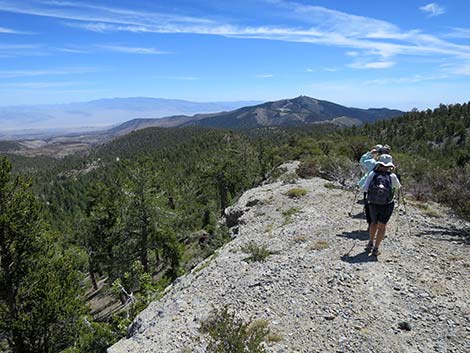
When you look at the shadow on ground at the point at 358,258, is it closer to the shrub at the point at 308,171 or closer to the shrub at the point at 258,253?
the shrub at the point at 258,253

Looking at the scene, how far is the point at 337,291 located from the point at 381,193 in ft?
9.24

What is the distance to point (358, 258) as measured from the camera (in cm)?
1005

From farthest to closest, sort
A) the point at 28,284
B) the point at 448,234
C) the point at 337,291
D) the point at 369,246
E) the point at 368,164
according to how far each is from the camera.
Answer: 1. the point at 28,284
2. the point at 448,234
3. the point at 368,164
4. the point at 369,246
5. the point at 337,291

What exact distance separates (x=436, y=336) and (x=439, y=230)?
20.9ft

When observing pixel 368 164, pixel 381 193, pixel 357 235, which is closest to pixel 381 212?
pixel 381 193

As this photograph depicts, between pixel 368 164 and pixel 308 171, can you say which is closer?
pixel 368 164

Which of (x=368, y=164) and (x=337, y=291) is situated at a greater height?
(x=368, y=164)

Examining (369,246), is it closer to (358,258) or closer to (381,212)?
(358,258)

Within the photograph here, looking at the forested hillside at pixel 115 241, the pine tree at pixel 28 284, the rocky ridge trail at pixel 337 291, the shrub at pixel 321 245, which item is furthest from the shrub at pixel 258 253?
the pine tree at pixel 28 284

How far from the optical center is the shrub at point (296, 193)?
17789 mm

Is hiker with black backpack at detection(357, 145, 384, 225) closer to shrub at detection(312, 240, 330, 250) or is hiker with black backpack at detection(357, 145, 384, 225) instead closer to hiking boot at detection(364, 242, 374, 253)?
hiking boot at detection(364, 242, 374, 253)

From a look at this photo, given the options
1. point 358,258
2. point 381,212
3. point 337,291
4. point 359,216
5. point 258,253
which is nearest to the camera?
point 337,291

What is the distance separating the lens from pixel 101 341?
11.6 m

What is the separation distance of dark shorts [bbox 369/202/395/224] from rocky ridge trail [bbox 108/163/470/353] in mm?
1111
